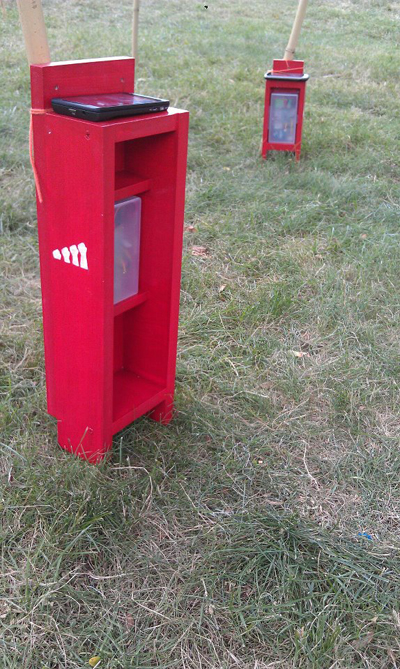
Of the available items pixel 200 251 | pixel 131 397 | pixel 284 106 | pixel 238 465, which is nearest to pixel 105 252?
pixel 131 397

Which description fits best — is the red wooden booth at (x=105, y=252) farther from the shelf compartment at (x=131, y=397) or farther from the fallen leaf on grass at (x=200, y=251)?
the fallen leaf on grass at (x=200, y=251)

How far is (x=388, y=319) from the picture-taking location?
3094 millimetres

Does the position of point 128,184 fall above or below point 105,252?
above

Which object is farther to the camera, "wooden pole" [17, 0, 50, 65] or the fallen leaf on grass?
the fallen leaf on grass

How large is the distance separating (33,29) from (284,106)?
3.22m

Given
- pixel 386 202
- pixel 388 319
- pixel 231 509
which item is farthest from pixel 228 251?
pixel 231 509

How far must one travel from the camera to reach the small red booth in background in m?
4.66

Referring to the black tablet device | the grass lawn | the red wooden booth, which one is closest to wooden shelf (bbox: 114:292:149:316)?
the red wooden booth

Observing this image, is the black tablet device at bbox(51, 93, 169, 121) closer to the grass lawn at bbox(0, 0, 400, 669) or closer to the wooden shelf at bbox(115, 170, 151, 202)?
the wooden shelf at bbox(115, 170, 151, 202)

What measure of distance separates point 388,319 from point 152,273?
138 centimetres

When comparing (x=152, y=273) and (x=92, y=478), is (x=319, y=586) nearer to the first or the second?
(x=92, y=478)

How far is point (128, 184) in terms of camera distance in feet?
6.67

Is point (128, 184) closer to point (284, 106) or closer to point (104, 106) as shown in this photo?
point (104, 106)

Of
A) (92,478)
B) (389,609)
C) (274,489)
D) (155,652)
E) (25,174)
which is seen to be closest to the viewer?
(155,652)
